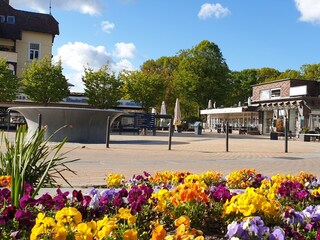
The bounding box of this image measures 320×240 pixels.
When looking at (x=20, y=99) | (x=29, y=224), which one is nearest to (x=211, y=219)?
(x=29, y=224)

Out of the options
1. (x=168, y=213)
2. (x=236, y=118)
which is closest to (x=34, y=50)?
(x=236, y=118)

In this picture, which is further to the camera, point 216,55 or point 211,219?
point 216,55

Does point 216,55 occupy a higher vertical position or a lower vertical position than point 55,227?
higher

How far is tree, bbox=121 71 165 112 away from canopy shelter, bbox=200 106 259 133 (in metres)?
9.97

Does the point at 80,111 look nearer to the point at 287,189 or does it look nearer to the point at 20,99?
the point at 287,189

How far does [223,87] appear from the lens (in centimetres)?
6097

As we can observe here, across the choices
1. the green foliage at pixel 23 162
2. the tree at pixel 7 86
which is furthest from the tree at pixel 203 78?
the green foliage at pixel 23 162

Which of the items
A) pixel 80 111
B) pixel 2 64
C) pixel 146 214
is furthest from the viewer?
pixel 2 64

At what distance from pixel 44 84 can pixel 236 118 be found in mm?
29494

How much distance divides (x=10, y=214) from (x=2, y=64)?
3889 centimetres

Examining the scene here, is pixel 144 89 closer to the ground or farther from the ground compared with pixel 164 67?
closer to the ground

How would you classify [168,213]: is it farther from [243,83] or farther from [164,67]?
[243,83]

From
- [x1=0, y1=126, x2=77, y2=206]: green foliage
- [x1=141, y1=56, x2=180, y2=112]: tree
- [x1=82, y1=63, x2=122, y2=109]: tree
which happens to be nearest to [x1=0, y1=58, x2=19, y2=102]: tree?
[x1=82, y1=63, x2=122, y2=109]: tree

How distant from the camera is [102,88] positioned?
4397 cm
